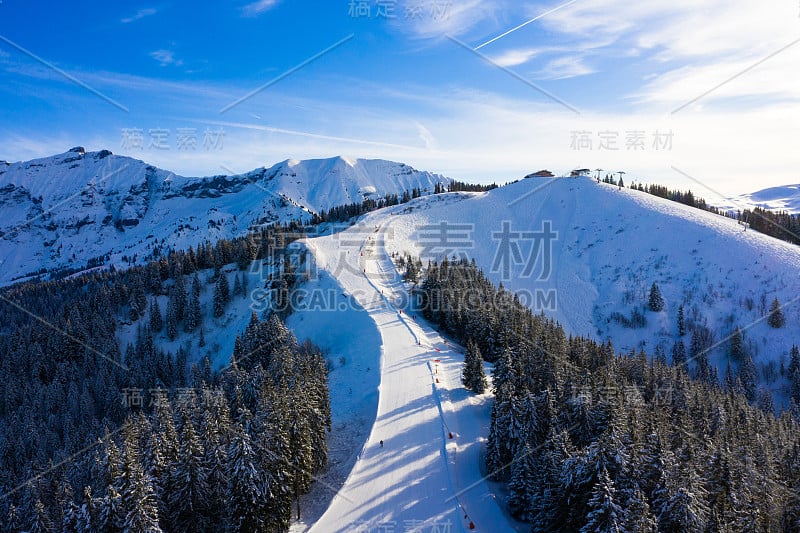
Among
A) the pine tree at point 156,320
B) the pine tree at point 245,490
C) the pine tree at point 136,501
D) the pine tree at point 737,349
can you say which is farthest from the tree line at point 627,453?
the pine tree at point 156,320

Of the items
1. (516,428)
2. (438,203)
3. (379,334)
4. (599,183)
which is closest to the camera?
(516,428)

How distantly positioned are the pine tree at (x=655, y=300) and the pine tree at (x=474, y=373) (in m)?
65.0

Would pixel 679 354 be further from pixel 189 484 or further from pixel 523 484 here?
pixel 189 484

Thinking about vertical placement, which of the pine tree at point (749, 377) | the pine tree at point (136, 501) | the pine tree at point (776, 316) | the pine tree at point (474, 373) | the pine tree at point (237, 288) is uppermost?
the pine tree at point (237, 288)

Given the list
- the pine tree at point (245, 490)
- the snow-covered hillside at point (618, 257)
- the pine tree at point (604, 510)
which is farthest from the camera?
the snow-covered hillside at point (618, 257)

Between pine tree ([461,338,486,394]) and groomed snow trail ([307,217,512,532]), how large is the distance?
4.36ft

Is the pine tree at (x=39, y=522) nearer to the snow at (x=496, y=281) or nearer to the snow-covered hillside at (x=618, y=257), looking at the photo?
the snow at (x=496, y=281)

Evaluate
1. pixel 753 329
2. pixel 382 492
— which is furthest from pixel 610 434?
pixel 753 329

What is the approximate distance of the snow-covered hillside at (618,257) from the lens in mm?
92875

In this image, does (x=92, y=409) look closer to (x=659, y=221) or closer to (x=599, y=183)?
(x=659, y=221)

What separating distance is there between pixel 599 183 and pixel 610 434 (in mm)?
149479

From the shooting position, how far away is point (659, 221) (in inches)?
4914

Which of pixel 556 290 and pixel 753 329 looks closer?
pixel 753 329

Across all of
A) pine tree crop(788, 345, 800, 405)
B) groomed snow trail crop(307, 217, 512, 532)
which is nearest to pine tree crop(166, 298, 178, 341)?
groomed snow trail crop(307, 217, 512, 532)
